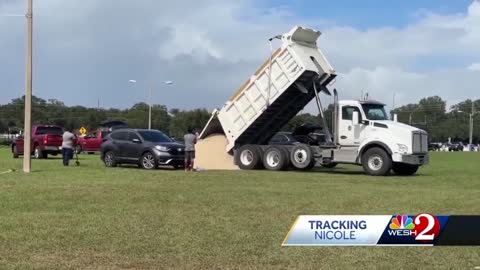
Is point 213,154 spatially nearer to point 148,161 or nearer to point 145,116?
point 148,161

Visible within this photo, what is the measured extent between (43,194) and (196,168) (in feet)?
40.2

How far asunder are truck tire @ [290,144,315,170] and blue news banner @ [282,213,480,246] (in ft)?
62.0

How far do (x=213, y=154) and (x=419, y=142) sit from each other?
809 cm

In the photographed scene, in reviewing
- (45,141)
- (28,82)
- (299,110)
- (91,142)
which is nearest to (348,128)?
(299,110)

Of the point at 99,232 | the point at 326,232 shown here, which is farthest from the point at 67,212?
the point at 326,232

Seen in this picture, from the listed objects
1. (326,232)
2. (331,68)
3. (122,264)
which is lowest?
(122,264)

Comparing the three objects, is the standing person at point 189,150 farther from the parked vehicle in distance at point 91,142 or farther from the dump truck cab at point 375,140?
the parked vehicle in distance at point 91,142

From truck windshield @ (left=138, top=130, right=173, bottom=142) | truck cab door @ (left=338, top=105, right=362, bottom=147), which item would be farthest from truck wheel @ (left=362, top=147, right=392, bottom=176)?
truck windshield @ (left=138, top=130, right=173, bottom=142)

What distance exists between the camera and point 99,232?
8516mm

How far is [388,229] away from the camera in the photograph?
4.60 meters

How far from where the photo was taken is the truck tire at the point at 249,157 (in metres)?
24.8

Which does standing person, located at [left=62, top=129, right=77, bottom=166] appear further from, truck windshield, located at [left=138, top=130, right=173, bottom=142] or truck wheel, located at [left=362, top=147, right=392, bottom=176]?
truck wheel, located at [left=362, top=147, right=392, bottom=176]

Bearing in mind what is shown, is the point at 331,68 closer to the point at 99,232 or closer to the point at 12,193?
the point at 12,193

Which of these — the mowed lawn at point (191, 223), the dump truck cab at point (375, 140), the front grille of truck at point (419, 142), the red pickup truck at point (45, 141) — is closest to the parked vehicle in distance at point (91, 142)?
the red pickup truck at point (45, 141)
